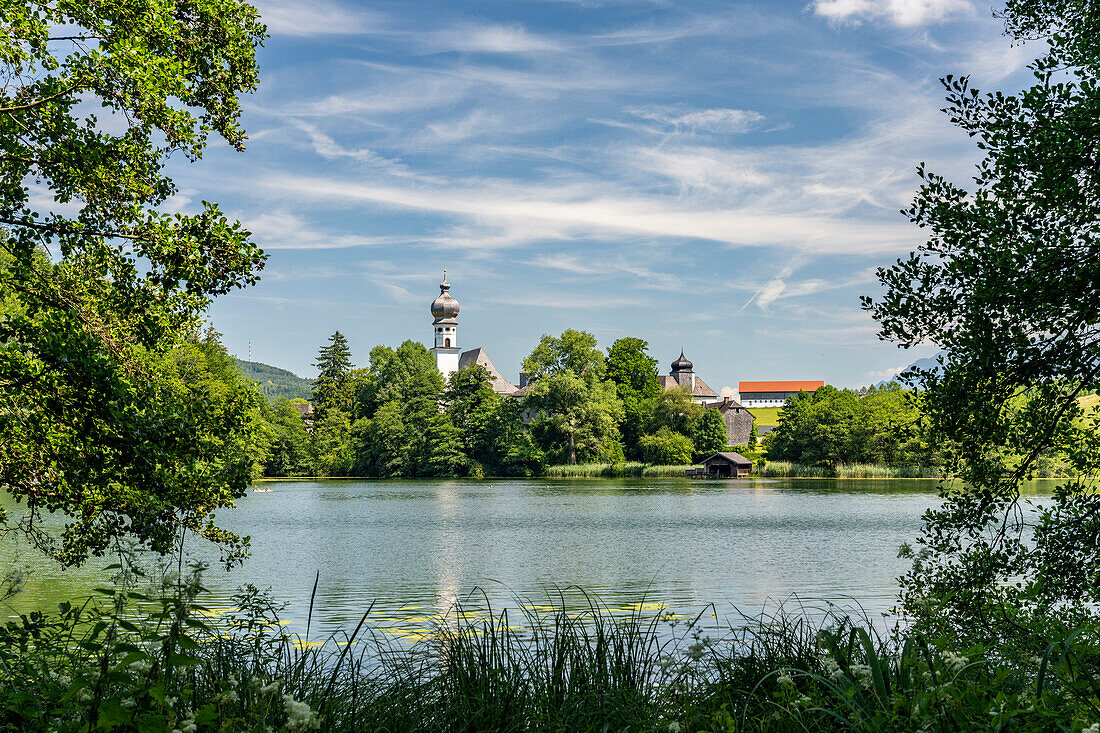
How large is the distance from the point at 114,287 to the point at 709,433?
224ft

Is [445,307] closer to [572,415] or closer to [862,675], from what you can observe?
[572,415]

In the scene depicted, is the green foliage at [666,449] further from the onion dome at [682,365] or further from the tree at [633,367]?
the onion dome at [682,365]

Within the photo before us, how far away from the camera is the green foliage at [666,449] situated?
6856 cm

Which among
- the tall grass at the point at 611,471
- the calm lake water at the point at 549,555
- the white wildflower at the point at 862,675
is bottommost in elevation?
the tall grass at the point at 611,471

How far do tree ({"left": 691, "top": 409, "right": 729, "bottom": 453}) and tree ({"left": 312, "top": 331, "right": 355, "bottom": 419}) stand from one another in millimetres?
33975

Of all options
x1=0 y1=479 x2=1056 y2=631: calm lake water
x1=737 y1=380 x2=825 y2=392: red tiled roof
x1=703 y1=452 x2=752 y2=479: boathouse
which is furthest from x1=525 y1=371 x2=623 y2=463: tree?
x1=737 y1=380 x2=825 y2=392: red tiled roof

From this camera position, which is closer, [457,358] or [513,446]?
[513,446]

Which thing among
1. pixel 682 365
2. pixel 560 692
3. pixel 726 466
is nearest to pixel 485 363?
pixel 682 365

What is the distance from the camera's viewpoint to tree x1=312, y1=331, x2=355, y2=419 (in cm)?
8438

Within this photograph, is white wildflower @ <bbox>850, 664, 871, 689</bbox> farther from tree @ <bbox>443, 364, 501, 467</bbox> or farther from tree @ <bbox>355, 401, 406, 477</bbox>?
tree @ <bbox>443, 364, 501, 467</bbox>

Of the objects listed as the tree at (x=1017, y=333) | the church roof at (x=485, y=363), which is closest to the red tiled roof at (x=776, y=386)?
the church roof at (x=485, y=363)

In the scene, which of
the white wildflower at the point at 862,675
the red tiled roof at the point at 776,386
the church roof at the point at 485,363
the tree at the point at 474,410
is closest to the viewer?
the white wildflower at the point at 862,675

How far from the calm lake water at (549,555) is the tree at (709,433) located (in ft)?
114

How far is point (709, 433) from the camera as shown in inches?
2842
